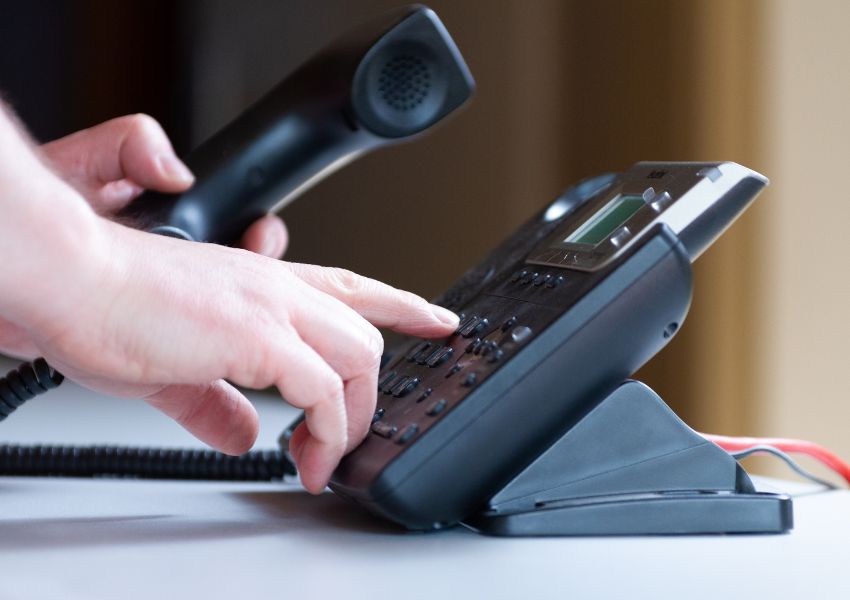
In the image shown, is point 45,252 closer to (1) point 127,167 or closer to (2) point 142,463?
(2) point 142,463

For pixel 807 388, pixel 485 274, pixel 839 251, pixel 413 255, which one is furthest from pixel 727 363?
pixel 485 274

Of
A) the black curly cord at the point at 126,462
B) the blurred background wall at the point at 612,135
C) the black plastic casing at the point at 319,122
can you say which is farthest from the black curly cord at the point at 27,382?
the blurred background wall at the point at 612,135

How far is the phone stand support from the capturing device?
19.6 inches

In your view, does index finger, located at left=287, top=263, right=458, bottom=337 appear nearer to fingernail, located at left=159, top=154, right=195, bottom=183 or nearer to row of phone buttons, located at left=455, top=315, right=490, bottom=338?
row of phone buttons, located at left=455, top=315, right=490, bottom=338

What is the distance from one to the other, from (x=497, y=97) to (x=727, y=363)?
1.92 feet

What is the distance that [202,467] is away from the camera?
702 mm

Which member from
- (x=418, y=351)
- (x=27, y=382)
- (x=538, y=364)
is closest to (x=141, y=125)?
(x=27, y=382)

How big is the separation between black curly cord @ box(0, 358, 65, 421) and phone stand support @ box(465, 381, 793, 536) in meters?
0.29

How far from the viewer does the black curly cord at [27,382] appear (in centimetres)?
66

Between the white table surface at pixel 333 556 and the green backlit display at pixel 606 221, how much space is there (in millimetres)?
150

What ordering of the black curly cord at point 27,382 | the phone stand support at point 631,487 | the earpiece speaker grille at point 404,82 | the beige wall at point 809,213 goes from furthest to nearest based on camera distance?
the beige wall at point 809,213, the earpiece speaker grille at point 404,82, the black curly cord at point 27,382, the phone stand support at point 631,487

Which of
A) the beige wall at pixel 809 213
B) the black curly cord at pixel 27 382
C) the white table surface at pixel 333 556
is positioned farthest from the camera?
the beige wall at pixel 809 213

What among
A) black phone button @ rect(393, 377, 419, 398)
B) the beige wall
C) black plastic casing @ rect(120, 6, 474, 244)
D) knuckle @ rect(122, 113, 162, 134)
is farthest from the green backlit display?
the beige wall

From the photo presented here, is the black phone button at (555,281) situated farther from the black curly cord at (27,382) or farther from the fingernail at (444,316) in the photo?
the black curly cord at (27,382)
